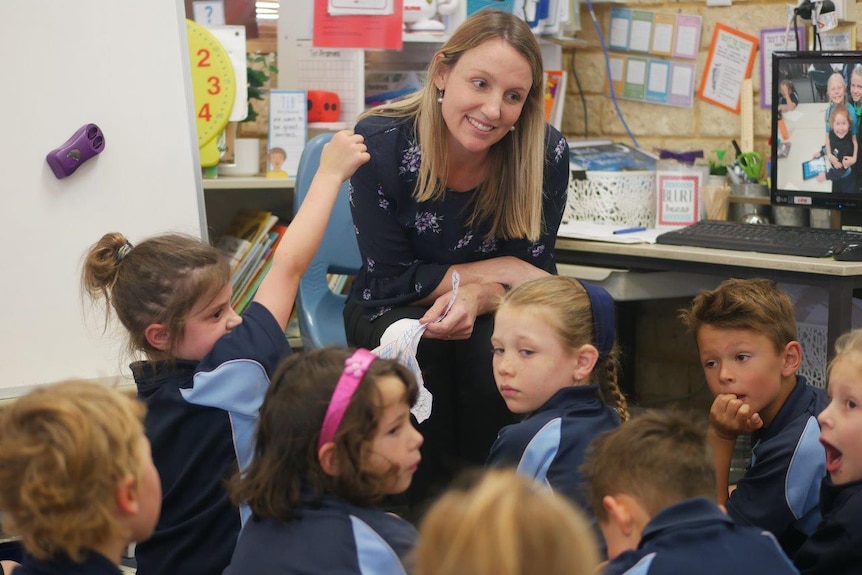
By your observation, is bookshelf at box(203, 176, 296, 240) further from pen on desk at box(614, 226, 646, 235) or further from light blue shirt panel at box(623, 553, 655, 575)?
light blue shirt panel at box(623, 553, 655, 575)

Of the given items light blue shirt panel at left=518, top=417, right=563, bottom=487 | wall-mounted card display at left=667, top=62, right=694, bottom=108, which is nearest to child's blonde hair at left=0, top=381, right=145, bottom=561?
light blue shirt panel at left=518, top=417, right=563, bottom=487

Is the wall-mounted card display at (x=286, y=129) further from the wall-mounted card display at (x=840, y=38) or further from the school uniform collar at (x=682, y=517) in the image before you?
the school uniform collar at (x=682, y=517)

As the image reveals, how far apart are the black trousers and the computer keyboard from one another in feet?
2.14

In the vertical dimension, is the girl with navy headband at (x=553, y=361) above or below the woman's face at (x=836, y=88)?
below

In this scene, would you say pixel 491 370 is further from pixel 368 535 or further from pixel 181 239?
pixel 368 535

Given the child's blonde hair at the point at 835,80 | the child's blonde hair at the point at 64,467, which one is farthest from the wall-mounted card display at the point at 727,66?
the child's blonde hair at the point at 64,467

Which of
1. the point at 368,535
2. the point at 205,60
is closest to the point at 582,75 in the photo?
the point at 205,60

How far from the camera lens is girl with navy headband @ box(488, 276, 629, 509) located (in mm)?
1810

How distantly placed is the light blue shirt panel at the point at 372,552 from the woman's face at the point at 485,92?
1.17m

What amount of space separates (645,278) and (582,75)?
1.06 metres

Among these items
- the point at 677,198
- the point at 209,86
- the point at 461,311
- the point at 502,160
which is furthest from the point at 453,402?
the point at 209,86

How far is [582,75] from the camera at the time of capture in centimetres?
368

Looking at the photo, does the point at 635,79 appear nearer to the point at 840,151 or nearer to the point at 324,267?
the point at 840,151

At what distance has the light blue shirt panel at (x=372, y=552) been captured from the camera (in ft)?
4.50
